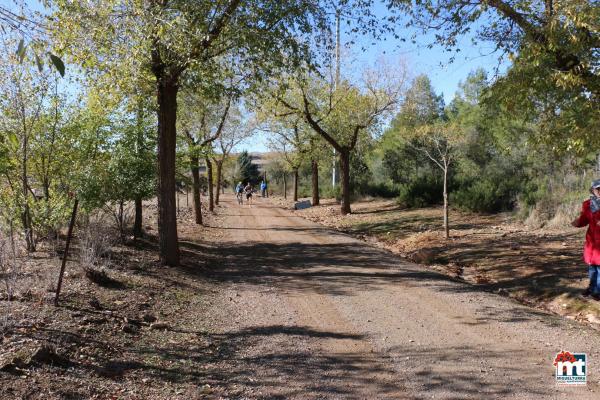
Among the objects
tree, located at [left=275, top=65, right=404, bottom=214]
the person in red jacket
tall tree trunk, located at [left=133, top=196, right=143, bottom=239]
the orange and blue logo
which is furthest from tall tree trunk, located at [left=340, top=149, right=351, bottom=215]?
the orange and blue logo

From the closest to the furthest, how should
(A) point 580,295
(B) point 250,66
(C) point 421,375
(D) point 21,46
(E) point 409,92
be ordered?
(D) point 21,46, (C) point 421,375, (A) point 580,295, (B) point 250,66, (E) point 409,92

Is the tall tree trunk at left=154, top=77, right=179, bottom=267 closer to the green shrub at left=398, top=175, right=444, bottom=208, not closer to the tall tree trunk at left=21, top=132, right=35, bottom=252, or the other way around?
the tall tree trunk at left=21, top=132, right=35, bottom=252

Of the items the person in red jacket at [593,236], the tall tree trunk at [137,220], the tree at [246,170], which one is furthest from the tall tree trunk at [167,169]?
the tree at [246,170]

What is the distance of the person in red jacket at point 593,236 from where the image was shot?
7.15 metres

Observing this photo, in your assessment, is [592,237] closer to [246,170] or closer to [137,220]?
[137,220]

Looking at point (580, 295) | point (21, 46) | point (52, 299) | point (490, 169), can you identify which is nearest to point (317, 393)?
point (21, 46)

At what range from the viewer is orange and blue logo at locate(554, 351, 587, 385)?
4.77 m

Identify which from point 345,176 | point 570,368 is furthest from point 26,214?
point 345,176

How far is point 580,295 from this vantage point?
7938mm

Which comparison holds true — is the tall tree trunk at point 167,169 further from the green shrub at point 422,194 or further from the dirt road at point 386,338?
the green shrub at point 422,194

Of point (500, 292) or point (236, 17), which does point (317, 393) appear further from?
point (236, 17)

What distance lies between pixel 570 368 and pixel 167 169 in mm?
8166

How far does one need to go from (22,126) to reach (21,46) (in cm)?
→ 878

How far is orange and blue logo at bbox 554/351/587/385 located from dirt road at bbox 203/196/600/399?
0.27 ft
